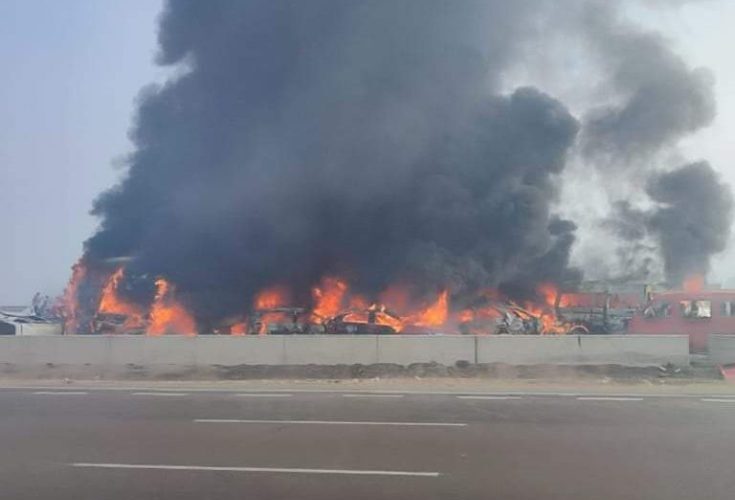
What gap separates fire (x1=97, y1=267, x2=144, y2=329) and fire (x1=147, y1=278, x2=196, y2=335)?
0.67 m

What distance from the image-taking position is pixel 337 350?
18.7 meters

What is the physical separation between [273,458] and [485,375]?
9.86 m

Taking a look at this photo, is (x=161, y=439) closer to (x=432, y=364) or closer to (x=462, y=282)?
(x=432, y=364)

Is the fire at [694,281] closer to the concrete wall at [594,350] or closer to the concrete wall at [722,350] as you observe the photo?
the concrete wall at [722,350]

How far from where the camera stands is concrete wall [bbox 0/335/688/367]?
18219mm

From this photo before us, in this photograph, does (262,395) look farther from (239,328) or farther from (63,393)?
(239,328)

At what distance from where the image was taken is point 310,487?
7.04 m

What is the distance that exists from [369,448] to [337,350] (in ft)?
32.3

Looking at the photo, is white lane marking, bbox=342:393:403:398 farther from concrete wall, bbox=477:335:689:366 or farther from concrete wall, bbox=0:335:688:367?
concrete wall, bbox=477:335:689:366

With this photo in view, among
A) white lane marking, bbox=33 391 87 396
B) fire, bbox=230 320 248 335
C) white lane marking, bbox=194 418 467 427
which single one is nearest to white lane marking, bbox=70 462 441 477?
white lane marking, bbox=194 418 467 427

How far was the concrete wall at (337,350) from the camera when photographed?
59.8 ft

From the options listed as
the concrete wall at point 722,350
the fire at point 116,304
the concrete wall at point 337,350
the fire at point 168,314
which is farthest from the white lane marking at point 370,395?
the fire at point 116,304

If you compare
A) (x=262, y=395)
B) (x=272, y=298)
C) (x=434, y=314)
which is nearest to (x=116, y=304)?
(x=272, y=298)

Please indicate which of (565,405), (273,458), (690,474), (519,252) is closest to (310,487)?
(273,458)
